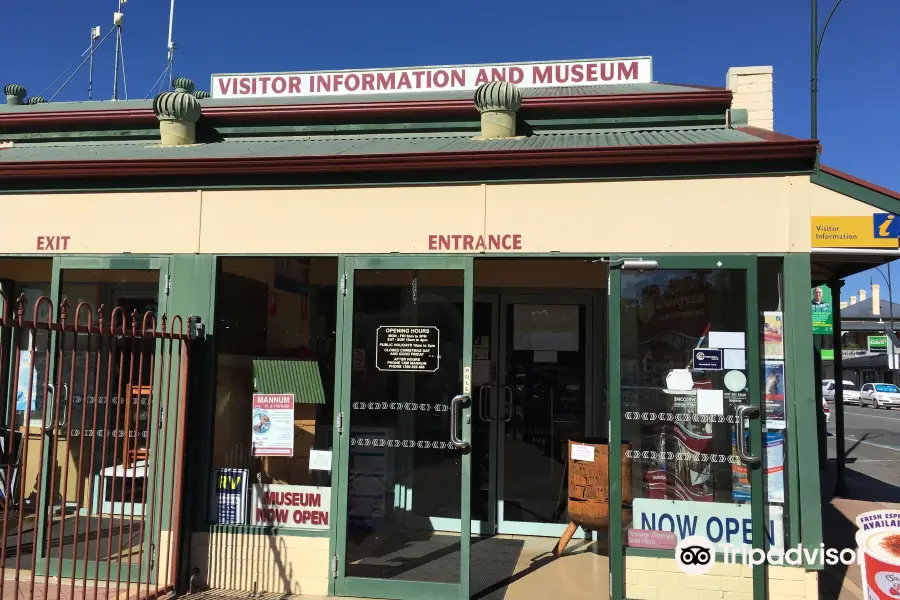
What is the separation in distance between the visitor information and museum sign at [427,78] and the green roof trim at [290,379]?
3642 mm

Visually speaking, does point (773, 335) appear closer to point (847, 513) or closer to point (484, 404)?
point (484, 404)

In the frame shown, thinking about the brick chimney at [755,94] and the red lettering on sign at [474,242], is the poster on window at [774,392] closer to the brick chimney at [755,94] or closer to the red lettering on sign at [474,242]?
the red lettering on sign at [474,242]

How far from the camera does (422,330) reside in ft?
17.6

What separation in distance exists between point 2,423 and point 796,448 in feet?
24.8

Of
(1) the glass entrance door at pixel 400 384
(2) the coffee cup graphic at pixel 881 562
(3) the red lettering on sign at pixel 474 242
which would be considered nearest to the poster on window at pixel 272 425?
(1) the glass entrance door at pixel 400 384

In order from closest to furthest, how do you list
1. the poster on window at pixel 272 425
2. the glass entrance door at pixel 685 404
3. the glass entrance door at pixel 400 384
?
1. the glass entrance door at pixel 685 404
2. the glass entrance door at pixel 400 384
3. the poster on window at pixel 272 425

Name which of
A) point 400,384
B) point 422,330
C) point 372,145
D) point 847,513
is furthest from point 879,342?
point 400,384

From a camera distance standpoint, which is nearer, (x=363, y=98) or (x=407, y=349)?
(x=407, y=349)

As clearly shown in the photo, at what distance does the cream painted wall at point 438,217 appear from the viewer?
4.92m

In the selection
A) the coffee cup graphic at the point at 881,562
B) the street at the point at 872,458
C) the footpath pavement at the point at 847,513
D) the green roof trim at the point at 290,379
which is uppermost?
the green roof trim at the point at 290,379

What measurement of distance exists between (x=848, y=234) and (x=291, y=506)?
186 inches

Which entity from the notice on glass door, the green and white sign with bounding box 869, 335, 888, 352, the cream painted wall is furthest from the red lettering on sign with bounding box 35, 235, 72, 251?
the green and white sign with bounding box 869, 335, 888, 352

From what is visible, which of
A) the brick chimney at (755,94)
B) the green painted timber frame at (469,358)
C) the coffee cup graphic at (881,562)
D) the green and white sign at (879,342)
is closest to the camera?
the coffee cup graphic at (881,562)

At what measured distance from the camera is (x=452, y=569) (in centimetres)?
533
